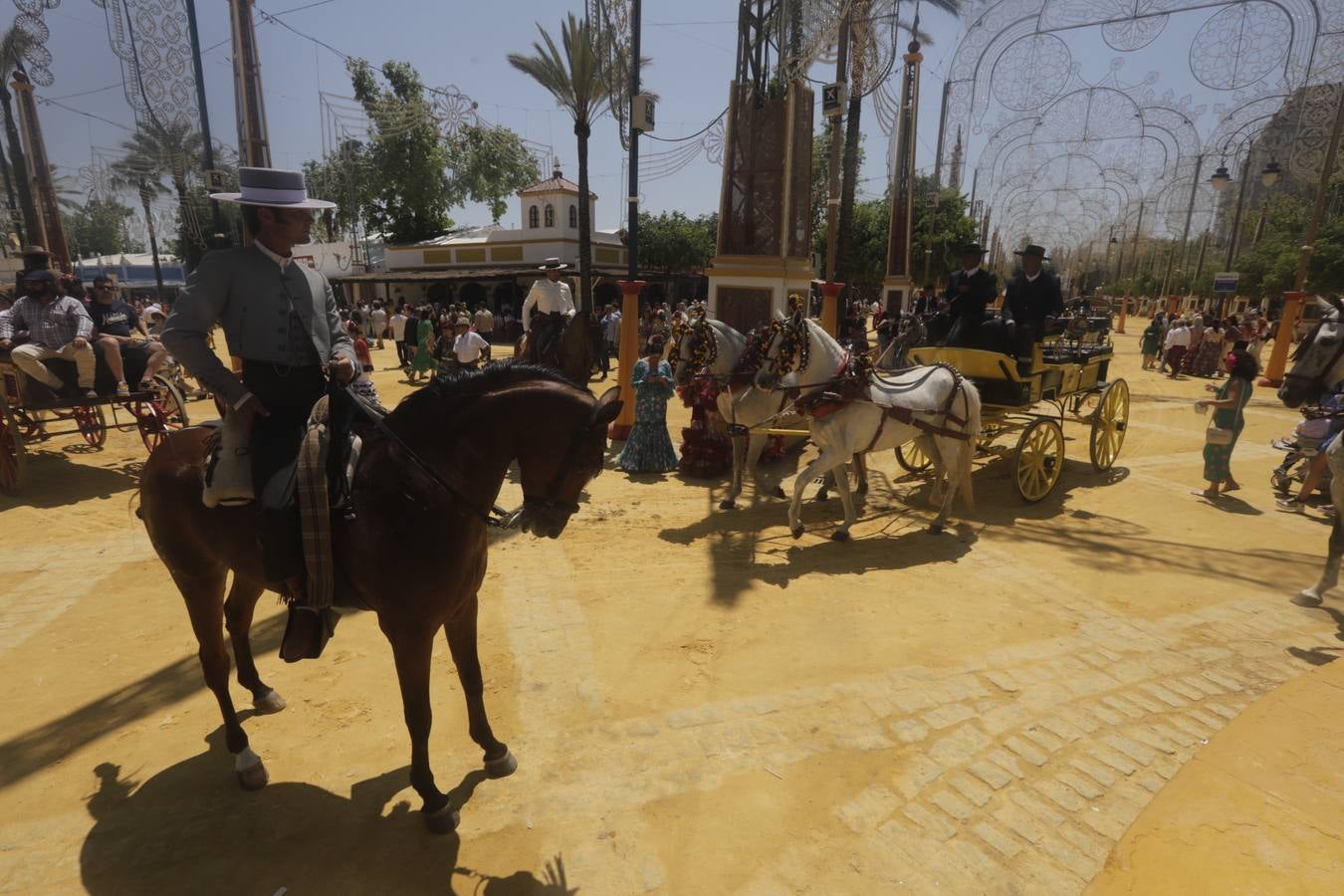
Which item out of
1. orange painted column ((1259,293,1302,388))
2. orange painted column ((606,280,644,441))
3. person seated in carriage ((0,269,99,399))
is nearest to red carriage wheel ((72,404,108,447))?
person seated in carriage ((0,269,99,399))

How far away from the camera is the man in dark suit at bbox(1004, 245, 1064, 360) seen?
733 centimetres

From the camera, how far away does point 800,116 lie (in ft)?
37.2

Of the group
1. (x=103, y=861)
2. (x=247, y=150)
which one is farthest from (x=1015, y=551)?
(x=247, y=150)

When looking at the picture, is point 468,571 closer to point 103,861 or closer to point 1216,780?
point 103,861

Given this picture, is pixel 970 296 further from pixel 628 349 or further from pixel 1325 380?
pixel 628 349

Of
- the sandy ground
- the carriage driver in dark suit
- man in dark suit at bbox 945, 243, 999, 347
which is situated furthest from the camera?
man in dark suit at bbox 945, 243, 999, 347

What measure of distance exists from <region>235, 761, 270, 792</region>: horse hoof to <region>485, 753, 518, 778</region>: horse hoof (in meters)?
1.09

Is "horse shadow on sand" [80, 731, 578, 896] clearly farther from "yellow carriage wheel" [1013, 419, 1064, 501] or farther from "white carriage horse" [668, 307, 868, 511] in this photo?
"yellow carriage wheel" [1013, 419, 1064, 501]

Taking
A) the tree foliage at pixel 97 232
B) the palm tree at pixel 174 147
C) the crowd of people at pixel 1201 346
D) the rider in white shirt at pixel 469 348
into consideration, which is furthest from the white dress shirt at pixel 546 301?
the tree foliage at pixel 97 232

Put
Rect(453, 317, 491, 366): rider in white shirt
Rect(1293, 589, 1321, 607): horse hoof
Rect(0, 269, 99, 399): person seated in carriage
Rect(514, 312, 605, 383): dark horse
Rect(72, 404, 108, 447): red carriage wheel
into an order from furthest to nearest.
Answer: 1. Rect(453, 317, 491, 366): rider in white shirt
2. Rect(72, 404, 108, 447): red carriage wheel
3. Rect(514, 312, 605, 383): dark horse
4. Rect(0, 269, 99, 399): person seated in carriage
5. Rect(1293, 589, 1321, 607): horse hoof

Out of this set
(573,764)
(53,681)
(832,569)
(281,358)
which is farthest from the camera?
(832,569)

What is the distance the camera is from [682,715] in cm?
367

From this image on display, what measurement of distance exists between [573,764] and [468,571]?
4.13 feet

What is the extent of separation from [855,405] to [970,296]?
272 centimetres
